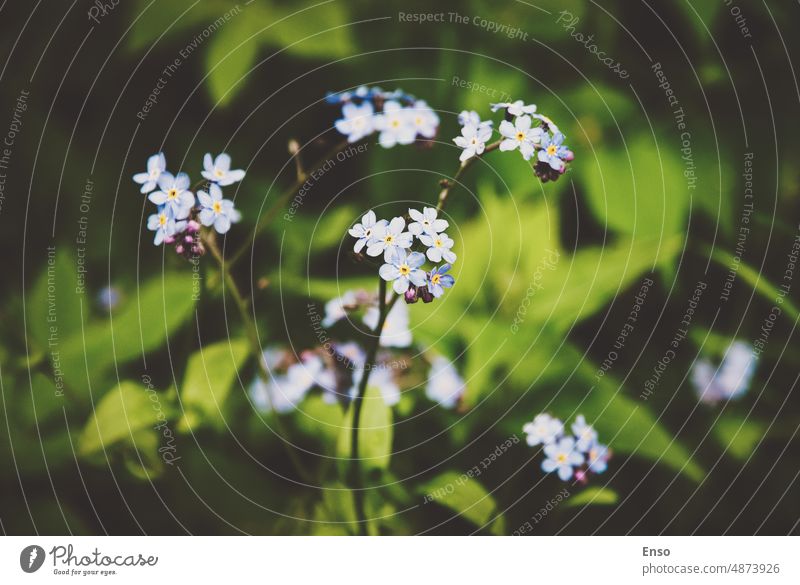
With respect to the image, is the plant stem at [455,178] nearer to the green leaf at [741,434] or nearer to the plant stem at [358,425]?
the plant stem at [358,425]

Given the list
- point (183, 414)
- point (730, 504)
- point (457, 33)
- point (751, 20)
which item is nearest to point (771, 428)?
point (730, 504)

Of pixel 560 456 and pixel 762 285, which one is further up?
pixel 762 285

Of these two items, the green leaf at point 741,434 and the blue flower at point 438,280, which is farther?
the green leaf at point 741,434

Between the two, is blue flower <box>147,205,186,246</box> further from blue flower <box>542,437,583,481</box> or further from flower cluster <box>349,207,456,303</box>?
blue flower <box>542,437,583,481</box>

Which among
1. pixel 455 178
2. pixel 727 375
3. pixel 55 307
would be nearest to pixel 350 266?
pixel 455 178

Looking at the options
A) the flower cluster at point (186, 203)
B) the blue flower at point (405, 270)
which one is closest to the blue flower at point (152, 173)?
the flower cluster at point (186, 203)

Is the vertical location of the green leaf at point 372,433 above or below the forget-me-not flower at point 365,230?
below

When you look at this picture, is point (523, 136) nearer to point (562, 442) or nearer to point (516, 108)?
point (516, 108)
